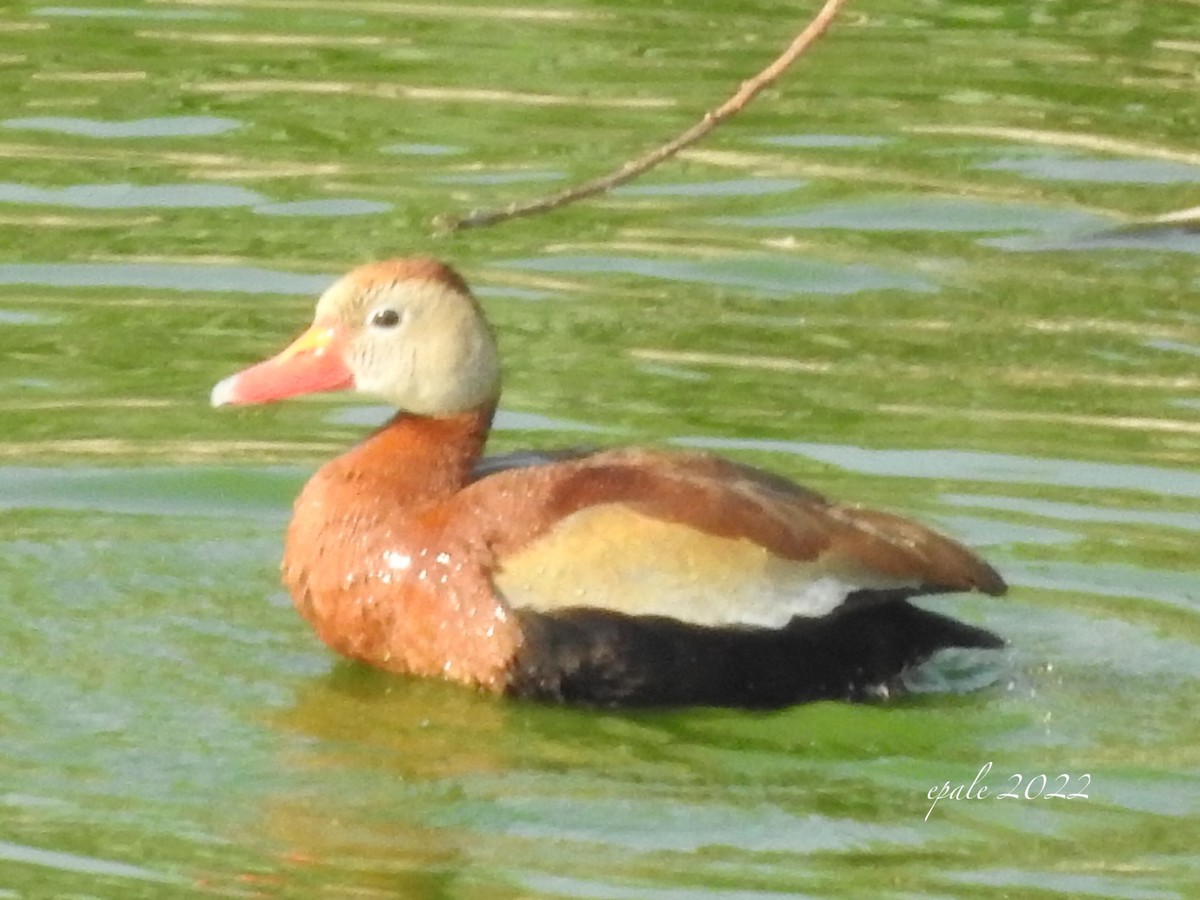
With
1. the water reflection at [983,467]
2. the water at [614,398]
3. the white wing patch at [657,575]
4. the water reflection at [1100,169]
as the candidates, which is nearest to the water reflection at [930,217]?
the water at [614,398]

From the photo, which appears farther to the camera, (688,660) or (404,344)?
(404,344)

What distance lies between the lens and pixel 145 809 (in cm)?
771

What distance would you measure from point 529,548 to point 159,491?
2.03 m

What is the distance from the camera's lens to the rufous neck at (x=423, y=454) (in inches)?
346

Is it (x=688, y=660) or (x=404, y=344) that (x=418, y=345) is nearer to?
(x=404, y=344)

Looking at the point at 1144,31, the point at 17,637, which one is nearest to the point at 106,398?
the point at 17,637

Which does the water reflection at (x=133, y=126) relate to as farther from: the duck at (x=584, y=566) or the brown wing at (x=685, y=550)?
the brown wing at (x=685, y=550)

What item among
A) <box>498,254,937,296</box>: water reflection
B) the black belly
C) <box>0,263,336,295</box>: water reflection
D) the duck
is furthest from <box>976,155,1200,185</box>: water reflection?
the black belly

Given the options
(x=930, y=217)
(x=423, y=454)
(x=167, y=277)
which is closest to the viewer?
(x=423, y=454)

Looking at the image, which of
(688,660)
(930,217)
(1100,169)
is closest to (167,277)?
(930,217)

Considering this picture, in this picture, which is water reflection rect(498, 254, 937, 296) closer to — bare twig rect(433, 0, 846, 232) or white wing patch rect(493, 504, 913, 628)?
white wing patch rect(493, 504, 913, 628)

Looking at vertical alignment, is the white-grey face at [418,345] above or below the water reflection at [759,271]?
above

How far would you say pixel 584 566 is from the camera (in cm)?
841

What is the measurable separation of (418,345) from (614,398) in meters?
2.26
